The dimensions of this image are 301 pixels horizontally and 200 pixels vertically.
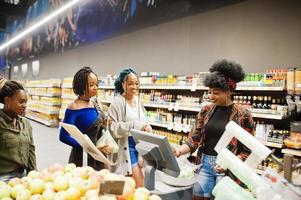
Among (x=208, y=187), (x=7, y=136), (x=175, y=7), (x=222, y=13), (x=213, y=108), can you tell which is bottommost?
(x=208, y=187)

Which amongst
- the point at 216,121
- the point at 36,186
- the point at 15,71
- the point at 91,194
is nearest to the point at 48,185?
the point at 36,186

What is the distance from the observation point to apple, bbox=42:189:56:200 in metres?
1.40

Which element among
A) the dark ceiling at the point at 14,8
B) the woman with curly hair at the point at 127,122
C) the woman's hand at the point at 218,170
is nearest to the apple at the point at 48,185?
the woman with curly hair at the point at 127,122

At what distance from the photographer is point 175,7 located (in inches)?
240

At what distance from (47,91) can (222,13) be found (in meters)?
9.61

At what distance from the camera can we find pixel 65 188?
4.92 feet

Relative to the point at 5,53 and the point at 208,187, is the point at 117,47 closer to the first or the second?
the point at 208,187

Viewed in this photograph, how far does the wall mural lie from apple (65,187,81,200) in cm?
→ 447

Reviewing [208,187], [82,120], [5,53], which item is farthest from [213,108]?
[5,53]

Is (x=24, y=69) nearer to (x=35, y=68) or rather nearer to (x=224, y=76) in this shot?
(x=35, y=68)

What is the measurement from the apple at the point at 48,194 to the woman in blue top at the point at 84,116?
1.06 m

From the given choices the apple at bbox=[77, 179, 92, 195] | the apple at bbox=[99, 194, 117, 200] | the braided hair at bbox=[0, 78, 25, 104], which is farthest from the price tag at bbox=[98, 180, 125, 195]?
the braided hair at bbox=[0, 78, 25, 104]

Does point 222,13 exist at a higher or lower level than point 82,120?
higher

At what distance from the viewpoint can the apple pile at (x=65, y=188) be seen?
54.7 inches
